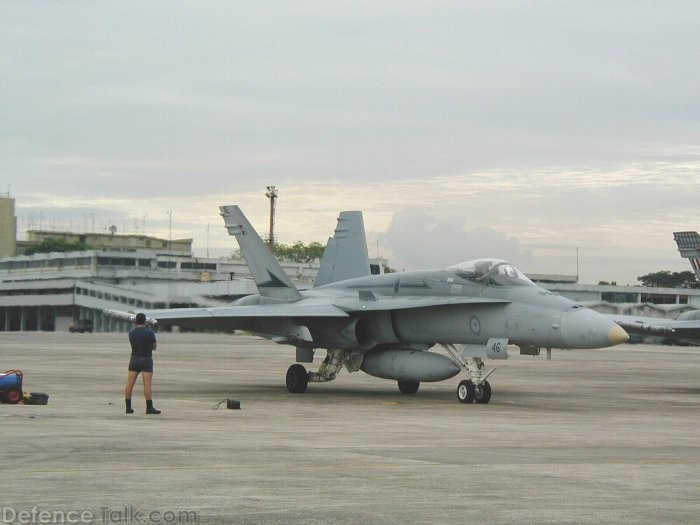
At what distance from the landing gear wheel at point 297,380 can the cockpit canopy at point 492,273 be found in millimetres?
4189

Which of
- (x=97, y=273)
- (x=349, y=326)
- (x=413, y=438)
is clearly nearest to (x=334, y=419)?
(x=413, y=438)

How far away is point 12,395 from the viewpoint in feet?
57.8

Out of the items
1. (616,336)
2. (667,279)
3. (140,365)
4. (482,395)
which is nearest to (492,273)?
(482,395)

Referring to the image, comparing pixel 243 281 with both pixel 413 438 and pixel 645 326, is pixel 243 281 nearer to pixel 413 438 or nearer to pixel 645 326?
pixel 645 326

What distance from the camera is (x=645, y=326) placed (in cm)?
2677

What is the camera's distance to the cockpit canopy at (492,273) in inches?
838

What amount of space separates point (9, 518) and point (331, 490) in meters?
2.74

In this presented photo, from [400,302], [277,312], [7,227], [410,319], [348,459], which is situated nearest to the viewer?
[348,459]

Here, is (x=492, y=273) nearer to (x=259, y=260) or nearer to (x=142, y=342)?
(x=259, y=260)

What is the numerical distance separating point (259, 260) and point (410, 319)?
4603mm

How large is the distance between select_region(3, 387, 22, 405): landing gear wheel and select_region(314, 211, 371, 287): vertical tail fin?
435 inches

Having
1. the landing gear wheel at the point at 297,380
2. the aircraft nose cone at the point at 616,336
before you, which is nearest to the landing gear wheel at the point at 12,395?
the landing gear wheel at the point at 297,380

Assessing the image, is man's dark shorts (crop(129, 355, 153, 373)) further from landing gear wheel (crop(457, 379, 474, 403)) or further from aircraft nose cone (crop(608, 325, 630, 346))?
aircraft nose cone (crop(608, 325, 630, 346))

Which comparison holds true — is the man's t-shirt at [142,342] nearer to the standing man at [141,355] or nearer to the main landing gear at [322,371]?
the standing man at [141,355]
